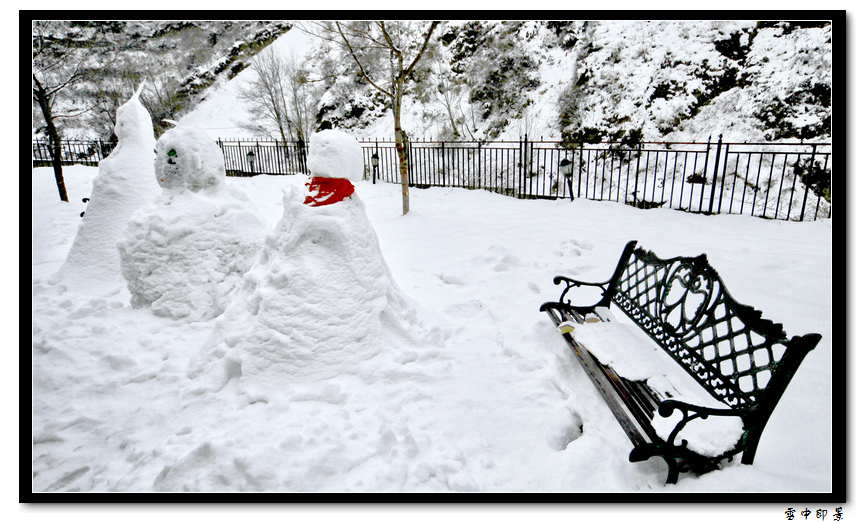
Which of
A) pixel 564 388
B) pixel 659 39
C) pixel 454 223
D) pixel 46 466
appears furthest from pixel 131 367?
pixel 659 39

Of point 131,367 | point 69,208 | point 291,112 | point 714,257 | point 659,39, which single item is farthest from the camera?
point 291,112

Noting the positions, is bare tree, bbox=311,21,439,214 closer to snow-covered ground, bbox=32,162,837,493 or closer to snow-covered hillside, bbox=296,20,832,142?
snow-covered hillside, bbox=296,20,832,142

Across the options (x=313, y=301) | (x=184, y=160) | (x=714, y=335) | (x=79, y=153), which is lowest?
(x=714, y=335)

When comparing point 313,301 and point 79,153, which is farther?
point 79,153

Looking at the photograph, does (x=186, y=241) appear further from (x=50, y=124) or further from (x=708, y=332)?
(x=50, y=124)

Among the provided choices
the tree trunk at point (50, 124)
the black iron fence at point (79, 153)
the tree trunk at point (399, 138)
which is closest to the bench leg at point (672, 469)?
the tree trunk at point (399, 138)

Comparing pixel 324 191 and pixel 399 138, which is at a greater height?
pixel 399 138

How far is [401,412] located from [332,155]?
1.67m

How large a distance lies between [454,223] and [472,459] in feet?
16.9

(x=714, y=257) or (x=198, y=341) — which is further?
(x=714, y=257)

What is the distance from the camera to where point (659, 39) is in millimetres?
11609

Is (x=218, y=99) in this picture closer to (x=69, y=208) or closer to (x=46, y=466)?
(x=69, y=208)

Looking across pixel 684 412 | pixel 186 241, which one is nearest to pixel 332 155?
pixel 186 241

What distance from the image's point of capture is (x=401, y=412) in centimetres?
226
